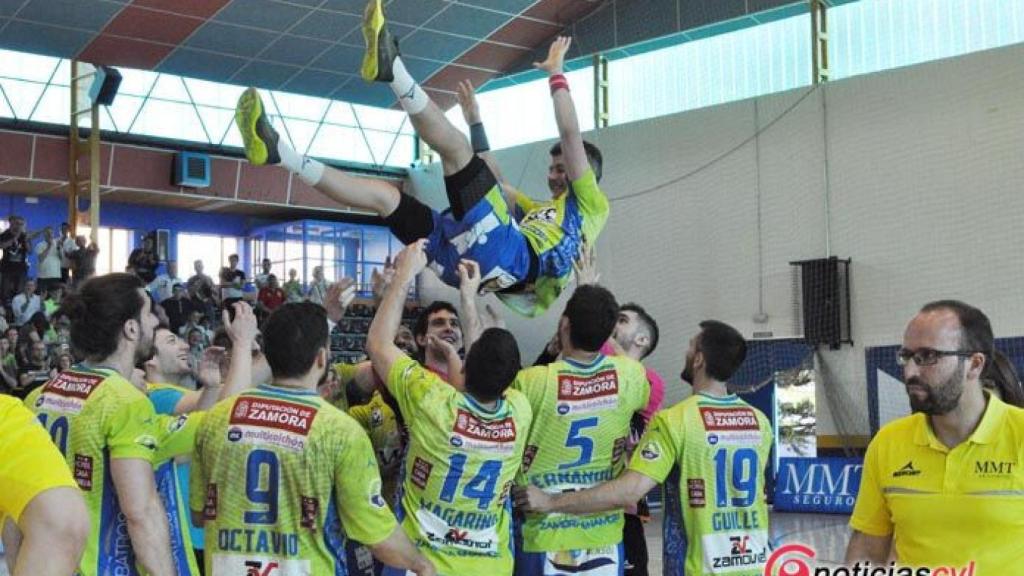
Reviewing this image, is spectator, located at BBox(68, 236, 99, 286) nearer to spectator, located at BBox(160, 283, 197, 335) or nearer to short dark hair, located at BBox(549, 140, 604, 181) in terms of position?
spectator, located at BBox(160, 283, 197, 335)

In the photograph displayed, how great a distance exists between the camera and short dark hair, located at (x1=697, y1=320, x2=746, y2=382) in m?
6.50

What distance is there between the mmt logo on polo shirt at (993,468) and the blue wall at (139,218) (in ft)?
95.7

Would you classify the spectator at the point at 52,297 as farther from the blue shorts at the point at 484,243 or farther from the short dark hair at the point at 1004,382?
the short dark hair at the point at 1004,382

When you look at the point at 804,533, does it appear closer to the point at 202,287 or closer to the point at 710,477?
the point at 710,477

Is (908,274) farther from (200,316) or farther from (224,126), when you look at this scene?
(224,126)

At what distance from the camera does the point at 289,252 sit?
1344 inches

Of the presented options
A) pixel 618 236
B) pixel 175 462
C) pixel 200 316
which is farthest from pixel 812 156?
pixel 175 462

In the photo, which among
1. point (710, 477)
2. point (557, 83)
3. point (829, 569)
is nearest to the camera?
point (829, 569)

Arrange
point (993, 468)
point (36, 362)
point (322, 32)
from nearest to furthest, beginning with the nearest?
point (993, 468), point (36, 362), point (322, 32)

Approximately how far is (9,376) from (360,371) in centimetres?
1299

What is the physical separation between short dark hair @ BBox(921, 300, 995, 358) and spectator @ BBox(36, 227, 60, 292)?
23.2 meters

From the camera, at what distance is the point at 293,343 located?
Result: 5262 mm

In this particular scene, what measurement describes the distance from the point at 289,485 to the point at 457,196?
8.88ft

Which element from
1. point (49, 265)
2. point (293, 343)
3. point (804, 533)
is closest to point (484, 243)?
point (293, 343)
